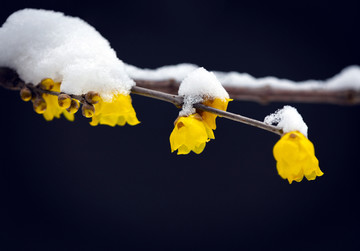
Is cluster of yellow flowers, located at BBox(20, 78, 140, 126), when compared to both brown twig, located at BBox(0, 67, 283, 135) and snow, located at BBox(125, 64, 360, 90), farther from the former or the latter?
snow, located at BBox(125, 64, 360, 90)

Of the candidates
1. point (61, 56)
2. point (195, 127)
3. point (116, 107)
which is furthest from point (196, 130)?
point (61, 56)

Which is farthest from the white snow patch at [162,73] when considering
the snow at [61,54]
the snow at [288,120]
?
the snow at [288,120]

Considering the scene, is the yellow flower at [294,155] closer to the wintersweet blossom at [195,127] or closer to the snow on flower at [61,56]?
the wintersweet blossom at [195,127]

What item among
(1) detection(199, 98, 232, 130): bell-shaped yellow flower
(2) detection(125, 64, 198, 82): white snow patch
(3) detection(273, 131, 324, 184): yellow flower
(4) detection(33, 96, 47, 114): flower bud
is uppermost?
(2) detection(125, 64, 198, 82): white snow patch

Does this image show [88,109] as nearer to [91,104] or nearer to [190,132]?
[91,104]

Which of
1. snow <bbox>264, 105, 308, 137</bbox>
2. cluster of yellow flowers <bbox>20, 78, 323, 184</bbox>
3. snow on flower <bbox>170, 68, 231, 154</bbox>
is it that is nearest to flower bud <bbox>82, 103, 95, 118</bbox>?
cluster of yellow flowers <bbox>20, 78, 323, 184</bbox>

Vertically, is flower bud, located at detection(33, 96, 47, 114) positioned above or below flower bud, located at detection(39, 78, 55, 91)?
below

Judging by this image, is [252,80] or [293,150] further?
[252,80]
